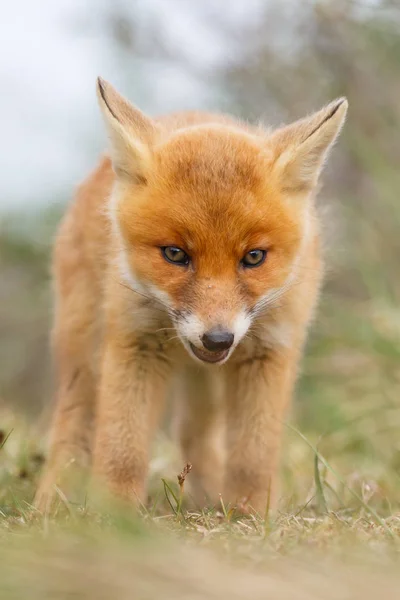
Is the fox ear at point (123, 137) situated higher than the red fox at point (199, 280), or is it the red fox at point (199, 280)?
the fox ear at point (123, 137)

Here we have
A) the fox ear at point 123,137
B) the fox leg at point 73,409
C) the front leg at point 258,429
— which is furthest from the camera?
the fox leg at point 73,409

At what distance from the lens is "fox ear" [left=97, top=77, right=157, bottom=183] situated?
12.5 ft

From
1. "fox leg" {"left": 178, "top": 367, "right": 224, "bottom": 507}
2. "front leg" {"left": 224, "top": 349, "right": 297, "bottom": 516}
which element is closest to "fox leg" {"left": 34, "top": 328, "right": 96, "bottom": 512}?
"fox leg" {"left": 178, "top": 367, "right": 224, "bottom": 507}

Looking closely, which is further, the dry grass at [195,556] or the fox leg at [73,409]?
the fox leg at [73,409]

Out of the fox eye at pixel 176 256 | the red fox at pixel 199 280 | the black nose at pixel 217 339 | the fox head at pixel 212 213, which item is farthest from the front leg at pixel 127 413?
the black nose at pixel 217 339

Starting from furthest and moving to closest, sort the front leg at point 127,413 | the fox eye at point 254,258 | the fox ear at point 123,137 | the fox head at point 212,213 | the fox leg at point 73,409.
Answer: the fox leg at point 73,409 < the front leg at point 127,413 < the fox ear at point 123,137 < the fox eye at point 254,258 < the fox head at point 212,213

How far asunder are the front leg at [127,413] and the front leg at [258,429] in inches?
16.5

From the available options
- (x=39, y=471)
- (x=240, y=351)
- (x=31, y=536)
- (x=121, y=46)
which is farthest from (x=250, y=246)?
(x=121, y=46)

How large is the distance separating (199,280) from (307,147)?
82 cm

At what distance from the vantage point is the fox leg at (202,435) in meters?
4.97

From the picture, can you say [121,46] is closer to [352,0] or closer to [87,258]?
[352,0]

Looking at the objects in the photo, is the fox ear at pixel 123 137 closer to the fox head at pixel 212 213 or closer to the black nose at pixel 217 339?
the fox head at pixel 212 213

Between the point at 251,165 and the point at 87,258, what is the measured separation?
1.28 m

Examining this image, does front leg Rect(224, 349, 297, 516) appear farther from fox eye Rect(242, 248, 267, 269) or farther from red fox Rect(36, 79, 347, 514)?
fox eye Rect(242, 248, 267, 269)
